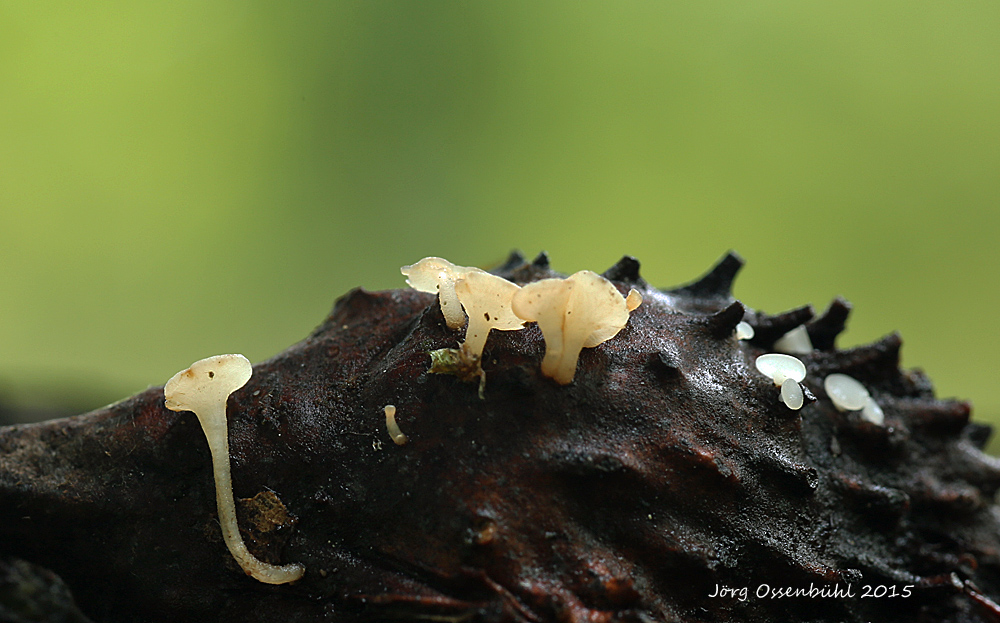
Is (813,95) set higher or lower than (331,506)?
higher

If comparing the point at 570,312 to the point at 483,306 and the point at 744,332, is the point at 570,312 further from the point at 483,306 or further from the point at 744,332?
the point at 744,332

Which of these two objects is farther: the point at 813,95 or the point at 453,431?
the point at 813,95

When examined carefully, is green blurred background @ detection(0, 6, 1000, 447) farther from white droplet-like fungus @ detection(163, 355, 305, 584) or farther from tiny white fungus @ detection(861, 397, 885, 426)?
white droplet-like fungus @ detection(163, 355, 305, 584)

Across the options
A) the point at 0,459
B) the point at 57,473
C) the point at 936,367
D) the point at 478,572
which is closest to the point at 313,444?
the point at 478,572

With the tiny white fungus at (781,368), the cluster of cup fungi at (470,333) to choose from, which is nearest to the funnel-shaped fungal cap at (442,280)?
the cluster of cup fungi at (470,333)

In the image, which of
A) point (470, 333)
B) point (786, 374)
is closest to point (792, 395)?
point (786, 374)

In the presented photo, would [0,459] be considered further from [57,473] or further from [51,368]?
[51,368]

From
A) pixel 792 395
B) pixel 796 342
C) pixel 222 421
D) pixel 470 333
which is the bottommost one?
pixel 222 421
